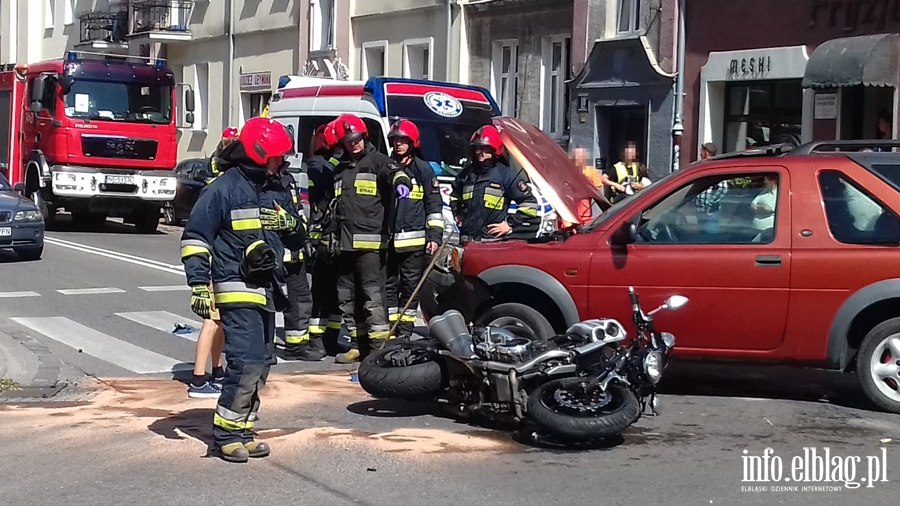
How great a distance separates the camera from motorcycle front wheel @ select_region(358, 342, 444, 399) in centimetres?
770

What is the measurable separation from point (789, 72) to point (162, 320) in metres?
10.6

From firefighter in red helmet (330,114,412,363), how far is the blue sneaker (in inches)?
60.1

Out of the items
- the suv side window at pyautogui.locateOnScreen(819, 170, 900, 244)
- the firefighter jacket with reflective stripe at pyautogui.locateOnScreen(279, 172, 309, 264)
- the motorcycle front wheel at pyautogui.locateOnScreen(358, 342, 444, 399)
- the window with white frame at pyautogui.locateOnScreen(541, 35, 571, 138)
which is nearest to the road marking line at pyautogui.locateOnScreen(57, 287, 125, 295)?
the firefighter jacket with reflective stripe at pyautogui.locateOnScreen(279, 172, 309, 264)

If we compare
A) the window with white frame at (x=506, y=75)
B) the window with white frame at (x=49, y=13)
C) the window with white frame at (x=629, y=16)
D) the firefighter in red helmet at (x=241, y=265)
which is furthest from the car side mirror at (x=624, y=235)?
the window with white frame at (x=49, y=13)

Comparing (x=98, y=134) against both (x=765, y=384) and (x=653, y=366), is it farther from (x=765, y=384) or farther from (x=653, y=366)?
(x=653, y=366)

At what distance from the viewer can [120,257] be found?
19.1 m

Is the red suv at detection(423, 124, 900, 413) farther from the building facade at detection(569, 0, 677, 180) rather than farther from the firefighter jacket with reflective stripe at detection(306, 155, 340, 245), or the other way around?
the building facade at detection(569, 0, 677, 180)

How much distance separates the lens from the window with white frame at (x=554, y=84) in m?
24.3

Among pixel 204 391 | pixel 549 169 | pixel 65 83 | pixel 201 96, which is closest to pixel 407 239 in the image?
pixel 549 169

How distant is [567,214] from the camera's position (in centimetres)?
920

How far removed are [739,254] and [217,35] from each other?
2941cm

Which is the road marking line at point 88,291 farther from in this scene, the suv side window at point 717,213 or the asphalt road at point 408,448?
the suv side window at point 717,213

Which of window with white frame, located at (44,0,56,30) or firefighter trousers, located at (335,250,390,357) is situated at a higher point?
window with white frame, located at (44,0,56,30)

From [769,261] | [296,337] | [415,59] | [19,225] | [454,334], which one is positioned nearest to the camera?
[454,334]
